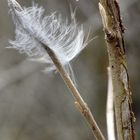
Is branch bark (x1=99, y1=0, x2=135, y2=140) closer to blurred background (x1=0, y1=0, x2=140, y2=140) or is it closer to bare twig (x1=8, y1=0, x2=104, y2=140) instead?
bare twig (x1=8, y1=0, x2=104, y2=140)

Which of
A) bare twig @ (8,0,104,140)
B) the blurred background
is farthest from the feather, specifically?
the blurred background

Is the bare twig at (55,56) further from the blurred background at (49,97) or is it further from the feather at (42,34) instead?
the blurred background at (49,97)

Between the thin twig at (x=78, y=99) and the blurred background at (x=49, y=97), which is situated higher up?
the thin twig at (x=78, y=99)

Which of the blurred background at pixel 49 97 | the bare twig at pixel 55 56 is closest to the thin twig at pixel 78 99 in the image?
the bare twig at pixel 55 56

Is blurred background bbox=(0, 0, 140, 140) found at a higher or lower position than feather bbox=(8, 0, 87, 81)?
lower

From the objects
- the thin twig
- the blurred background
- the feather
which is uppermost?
the feather

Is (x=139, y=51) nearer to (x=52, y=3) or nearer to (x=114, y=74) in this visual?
(x=52, y=3)
